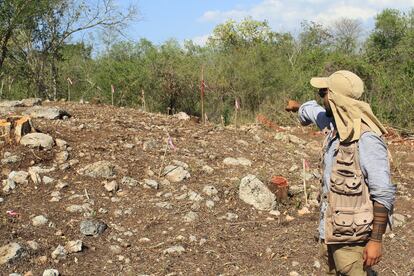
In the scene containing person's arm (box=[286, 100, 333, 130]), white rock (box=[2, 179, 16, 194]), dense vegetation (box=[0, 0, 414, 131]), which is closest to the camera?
person's arm (box=[286, 100, 333, 130])

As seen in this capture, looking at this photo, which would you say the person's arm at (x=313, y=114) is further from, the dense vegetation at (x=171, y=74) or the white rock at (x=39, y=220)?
the dense vegetation at (x=171, y=74)

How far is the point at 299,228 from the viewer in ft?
14.8

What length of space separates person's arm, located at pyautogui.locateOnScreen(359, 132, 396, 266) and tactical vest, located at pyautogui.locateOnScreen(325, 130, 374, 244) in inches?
1.6

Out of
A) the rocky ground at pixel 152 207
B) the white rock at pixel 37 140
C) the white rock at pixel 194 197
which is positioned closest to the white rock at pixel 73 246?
the rocky ground at pixel 152 207

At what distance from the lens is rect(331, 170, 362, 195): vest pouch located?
228 cm

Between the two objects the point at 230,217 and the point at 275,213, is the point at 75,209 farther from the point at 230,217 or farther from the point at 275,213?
the point at 275,213

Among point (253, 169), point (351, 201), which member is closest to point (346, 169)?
point (351, 201)

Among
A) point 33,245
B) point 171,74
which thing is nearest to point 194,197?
point 33,245

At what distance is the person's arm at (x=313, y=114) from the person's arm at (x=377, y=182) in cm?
36

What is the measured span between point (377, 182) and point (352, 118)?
302 mm

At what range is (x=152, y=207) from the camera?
4582 mm

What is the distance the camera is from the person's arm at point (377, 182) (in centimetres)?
220

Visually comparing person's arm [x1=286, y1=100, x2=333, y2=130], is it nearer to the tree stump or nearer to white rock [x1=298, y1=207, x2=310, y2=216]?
white rock [x1=298, y1=207, x2=310, y2=216]

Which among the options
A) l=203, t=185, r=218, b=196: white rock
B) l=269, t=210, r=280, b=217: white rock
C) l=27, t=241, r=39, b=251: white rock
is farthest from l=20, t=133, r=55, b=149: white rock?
l=269, t=210, r=280, b=217: white rock
